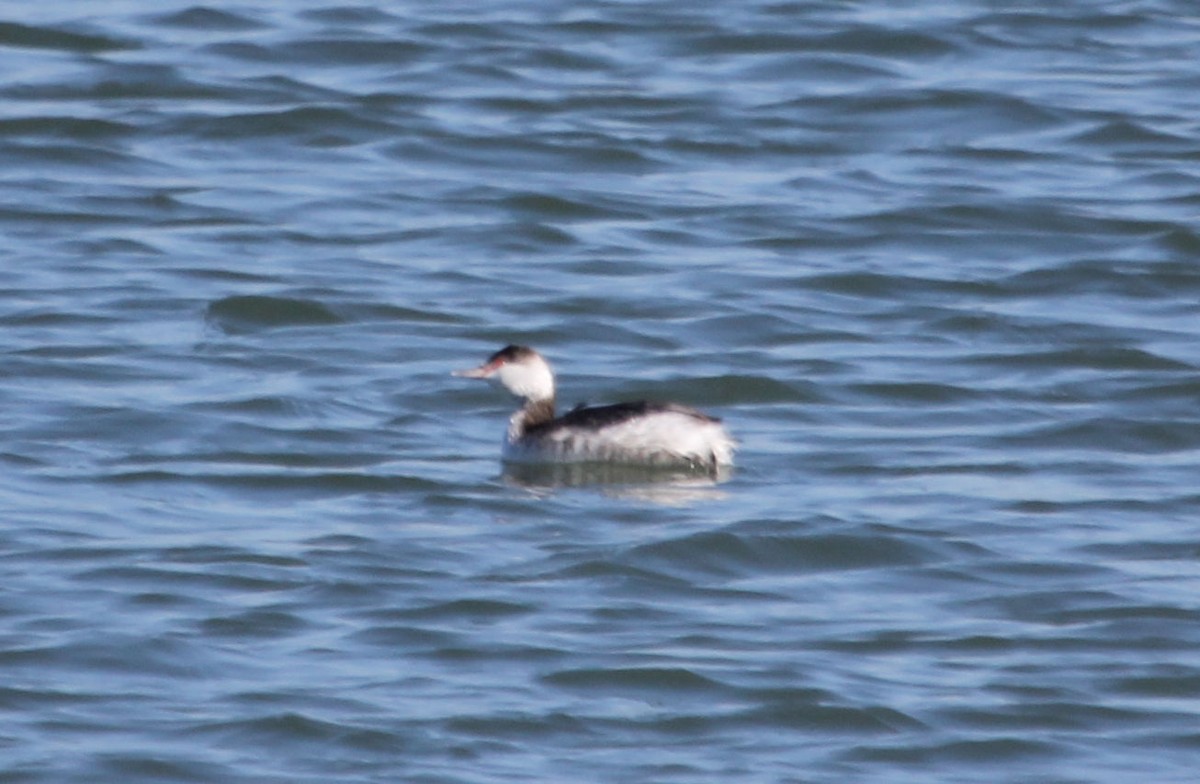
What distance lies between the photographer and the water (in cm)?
834

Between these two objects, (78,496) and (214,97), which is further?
(214,97)

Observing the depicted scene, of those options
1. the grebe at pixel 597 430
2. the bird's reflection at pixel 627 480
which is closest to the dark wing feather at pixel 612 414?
the grebe at pixel 597 430

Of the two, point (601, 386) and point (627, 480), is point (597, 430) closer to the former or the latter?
point (627, 480)

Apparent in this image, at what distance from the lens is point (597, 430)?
11.2 meters

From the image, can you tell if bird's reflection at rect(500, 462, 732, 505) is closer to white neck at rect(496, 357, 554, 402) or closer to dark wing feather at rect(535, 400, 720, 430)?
dark wing feather at rect(535, 400, 720, 430)

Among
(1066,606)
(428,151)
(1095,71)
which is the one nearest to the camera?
(1066,606)

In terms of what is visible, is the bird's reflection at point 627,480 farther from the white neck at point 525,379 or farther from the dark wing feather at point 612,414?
the white neck at point 525,379

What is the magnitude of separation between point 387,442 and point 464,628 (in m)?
2.57

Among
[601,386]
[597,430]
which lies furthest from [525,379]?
[601,386]

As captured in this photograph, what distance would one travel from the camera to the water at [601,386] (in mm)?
8344

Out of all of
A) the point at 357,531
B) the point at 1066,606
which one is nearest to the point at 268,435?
the point at 357,531

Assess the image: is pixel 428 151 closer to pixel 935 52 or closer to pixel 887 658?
pixel 935 52

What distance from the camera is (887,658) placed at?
884 cm

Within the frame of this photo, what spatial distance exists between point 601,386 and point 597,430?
1494mm
